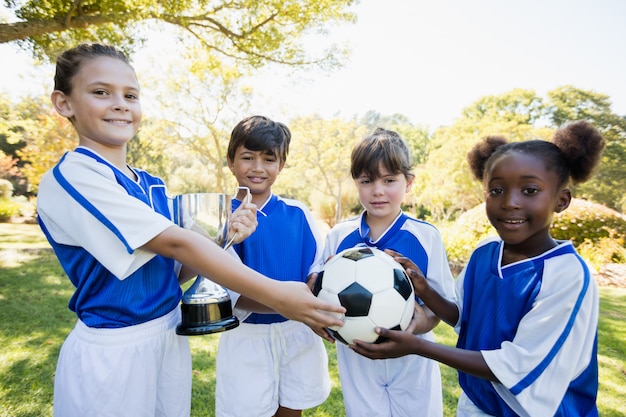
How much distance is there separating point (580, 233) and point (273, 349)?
9.27 m

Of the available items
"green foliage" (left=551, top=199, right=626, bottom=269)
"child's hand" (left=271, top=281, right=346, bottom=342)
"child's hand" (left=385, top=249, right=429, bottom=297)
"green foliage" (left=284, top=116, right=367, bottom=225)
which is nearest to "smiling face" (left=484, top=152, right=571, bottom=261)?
"child's hand" (left=385, top=249, right=429, bottom=297)

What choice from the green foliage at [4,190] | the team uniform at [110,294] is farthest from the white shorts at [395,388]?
the green foliage at [4,190]

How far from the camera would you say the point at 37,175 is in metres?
14.4

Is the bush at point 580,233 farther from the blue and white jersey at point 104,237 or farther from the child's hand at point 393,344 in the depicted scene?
the blue and white jersey at point 104,237

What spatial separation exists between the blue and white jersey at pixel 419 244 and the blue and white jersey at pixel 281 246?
9.2 inches

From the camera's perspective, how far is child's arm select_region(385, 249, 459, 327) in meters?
1.82

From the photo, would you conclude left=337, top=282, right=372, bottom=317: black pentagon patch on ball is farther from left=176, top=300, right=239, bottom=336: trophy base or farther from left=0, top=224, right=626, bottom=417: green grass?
left=0, top=224, right=626, bottom=417: green grass

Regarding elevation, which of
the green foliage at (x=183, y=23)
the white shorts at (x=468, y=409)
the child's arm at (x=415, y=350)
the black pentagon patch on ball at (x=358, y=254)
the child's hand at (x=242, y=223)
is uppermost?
the green foliage at (x=183, y=23)

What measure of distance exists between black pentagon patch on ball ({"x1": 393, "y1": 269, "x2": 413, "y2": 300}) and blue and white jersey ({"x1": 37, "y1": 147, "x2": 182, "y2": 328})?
0.97 metres

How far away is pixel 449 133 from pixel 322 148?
23.6 ft

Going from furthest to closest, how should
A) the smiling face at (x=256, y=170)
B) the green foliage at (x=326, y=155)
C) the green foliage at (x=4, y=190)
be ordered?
the green foliage at (x=326, y=155), the green foliage at (x=4, y=190), the smiling face at (x=256, y=170)

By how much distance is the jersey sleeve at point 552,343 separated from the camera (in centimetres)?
133

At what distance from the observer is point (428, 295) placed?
1.85 meters

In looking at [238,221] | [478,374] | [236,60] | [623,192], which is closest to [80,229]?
[238,221]
